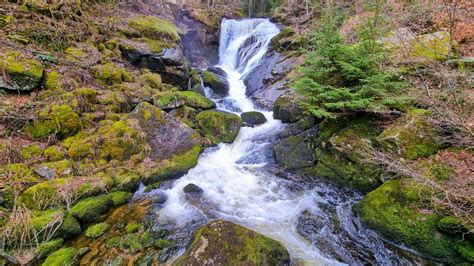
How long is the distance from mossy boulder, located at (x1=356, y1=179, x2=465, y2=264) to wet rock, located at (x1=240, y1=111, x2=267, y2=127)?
5490 millimetres

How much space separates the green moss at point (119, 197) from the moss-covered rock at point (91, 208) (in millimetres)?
114

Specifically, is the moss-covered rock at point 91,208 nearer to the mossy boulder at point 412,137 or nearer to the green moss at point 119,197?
the green moss at point 119,197

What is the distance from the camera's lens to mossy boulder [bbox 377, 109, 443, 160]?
18.9ft

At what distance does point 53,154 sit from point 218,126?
5.37 m

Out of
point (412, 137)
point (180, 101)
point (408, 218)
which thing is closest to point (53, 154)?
point (180, 101)

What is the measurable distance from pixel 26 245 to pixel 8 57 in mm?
5687

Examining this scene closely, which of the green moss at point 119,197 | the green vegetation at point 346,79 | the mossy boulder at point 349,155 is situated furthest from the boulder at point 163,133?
the mossy boulder at point 349,155

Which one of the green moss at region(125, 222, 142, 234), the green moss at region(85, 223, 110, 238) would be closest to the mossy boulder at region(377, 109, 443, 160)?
the green moss at region(125, 222, 142, 234)

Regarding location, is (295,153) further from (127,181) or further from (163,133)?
(127,181)

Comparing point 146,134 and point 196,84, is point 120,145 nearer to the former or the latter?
point 146,134

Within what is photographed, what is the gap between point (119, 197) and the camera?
5.92m

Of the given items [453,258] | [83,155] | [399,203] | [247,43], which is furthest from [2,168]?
[247,43]

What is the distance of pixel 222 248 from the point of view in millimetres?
4012

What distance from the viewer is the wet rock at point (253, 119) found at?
33.6ft
